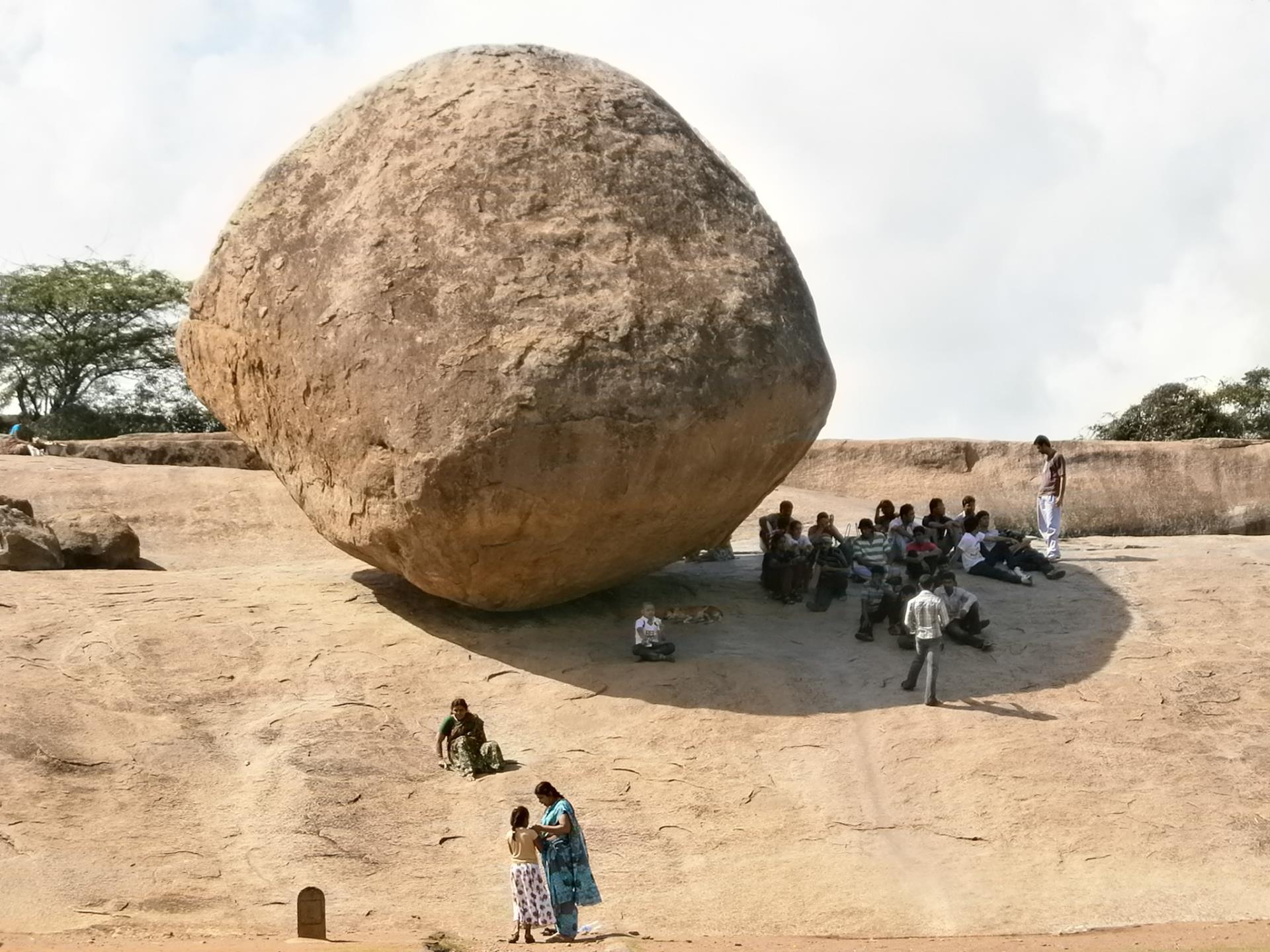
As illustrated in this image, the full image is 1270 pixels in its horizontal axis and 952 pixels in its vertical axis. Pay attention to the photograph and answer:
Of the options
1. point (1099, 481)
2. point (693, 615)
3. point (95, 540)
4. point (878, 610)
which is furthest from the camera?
point (1099, 481)

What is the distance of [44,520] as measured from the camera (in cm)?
1246

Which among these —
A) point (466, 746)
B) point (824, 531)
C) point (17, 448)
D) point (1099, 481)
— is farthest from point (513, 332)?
point (1099, 481)

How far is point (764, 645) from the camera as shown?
10.9 metres

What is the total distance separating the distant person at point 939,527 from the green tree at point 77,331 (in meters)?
16.5

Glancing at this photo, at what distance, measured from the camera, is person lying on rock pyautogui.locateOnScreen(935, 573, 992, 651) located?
10849 millimetres

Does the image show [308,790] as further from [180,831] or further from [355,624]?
[355,624]

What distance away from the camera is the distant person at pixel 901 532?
479 inches

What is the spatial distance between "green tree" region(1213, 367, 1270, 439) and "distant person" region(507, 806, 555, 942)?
765 inches

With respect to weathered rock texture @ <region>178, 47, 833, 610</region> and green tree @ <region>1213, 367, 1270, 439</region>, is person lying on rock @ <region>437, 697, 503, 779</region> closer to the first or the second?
weathered rock texture @ <region>178, 47, 833, 610</region>

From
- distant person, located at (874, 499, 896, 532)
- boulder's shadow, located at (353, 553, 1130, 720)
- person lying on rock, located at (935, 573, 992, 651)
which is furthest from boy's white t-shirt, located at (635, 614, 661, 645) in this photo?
distant person, located at (874, 499, 896, 532)

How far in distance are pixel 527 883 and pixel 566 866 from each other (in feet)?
0.67

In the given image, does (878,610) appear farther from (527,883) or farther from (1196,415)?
(1196,415)

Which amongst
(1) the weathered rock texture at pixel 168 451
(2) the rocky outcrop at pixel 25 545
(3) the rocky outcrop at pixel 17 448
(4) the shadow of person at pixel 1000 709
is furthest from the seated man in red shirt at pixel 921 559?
(3) the rocky outcrop at pixel 17 448

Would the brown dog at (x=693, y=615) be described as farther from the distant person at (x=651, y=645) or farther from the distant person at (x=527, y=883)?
the distant person at (x=527, y=883)
